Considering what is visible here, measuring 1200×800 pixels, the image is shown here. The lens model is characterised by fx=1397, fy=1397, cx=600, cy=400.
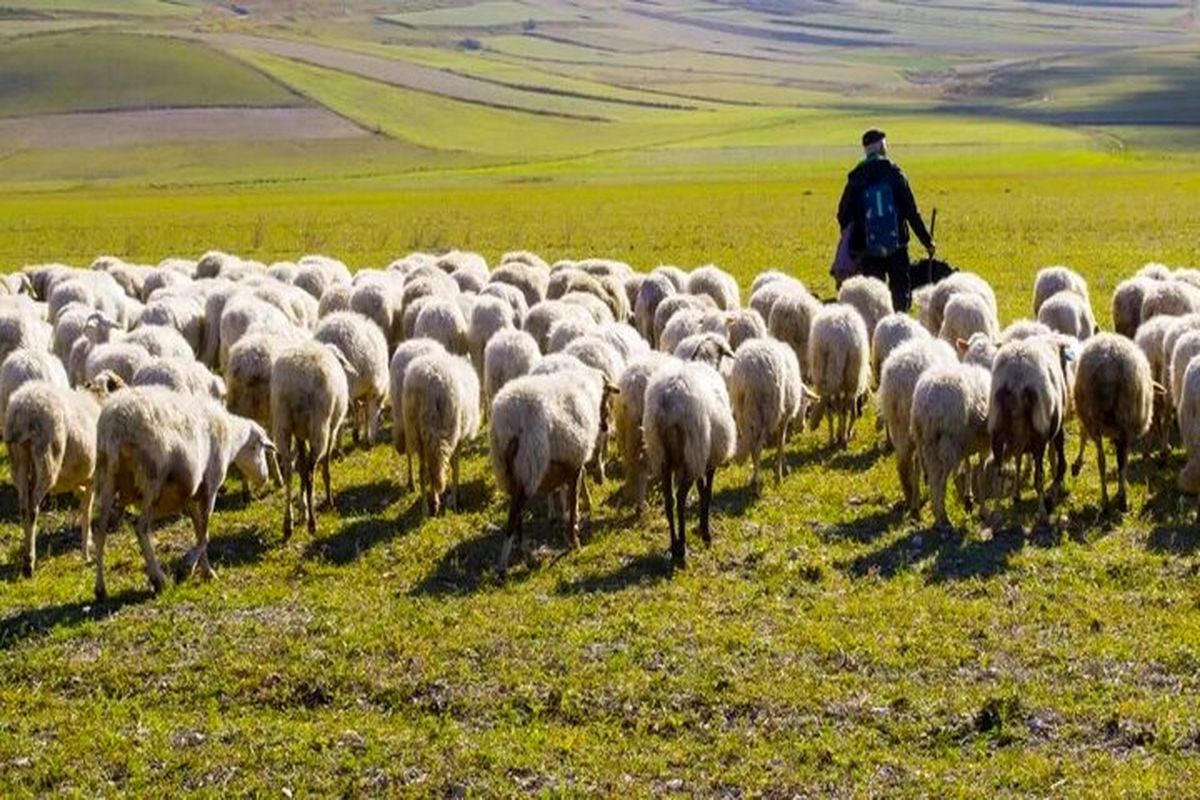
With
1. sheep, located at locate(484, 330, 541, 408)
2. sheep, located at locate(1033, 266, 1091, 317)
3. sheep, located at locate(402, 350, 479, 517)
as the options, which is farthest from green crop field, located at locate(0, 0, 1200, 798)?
sheep, located at locate(1033, 266, 1091, 317)

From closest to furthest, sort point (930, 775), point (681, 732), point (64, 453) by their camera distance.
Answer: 1. point (930, 775)
2. point (681, 732)
3. point (64, 453)

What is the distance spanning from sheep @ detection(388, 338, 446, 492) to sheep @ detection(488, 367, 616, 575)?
244cm

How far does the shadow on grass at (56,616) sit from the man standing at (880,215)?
A: 12.2m

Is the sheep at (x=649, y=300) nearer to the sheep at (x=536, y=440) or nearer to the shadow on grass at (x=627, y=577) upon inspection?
the sheep at (x=536, y=440)

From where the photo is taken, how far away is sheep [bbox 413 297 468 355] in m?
19.4

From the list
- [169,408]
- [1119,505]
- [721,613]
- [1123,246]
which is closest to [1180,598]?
[1119,505]

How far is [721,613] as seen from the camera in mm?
11594

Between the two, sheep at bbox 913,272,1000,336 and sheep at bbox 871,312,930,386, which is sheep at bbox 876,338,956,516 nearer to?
sheep at bbox 871,312,930,386

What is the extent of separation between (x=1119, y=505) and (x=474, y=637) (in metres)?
6.96

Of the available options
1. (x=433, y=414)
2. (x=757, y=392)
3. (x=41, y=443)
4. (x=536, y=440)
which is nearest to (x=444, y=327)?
(x=433, y=414)

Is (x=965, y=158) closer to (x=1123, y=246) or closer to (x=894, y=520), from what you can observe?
(x=1123, y=246)

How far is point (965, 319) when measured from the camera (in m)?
18.9

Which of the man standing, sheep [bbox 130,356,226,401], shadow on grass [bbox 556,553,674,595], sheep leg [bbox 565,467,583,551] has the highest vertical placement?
the man standing

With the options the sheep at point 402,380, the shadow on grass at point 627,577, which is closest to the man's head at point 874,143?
the sheep at point 402,380
